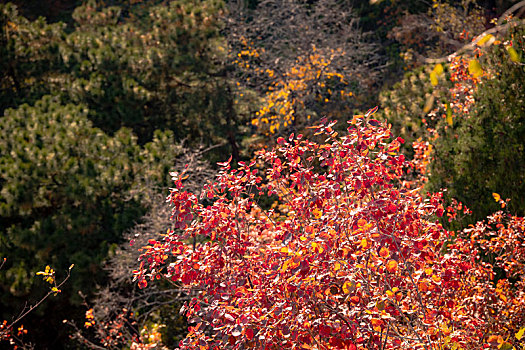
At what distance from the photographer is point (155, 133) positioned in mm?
8336

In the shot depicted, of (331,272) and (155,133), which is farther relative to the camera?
(155,133)

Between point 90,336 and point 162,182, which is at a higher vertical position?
point 162,182

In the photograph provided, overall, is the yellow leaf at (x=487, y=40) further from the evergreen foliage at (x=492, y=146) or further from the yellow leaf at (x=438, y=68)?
the evergreen foliage at (x=492, y=146)

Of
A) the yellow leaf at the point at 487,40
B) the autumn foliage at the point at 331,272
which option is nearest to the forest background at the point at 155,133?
the yellow leaf at the point at 487,40

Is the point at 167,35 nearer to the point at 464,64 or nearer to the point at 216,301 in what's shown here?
the point at 464,64

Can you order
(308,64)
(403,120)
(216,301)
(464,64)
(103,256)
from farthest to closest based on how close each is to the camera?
(308,64) < (403,120) < (103,256) < (464,64) < (216,301)

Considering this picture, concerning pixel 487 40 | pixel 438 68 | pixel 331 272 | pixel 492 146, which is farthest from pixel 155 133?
pixel 487 40

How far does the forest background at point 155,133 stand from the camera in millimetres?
5000

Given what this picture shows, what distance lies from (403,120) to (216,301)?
5573mm

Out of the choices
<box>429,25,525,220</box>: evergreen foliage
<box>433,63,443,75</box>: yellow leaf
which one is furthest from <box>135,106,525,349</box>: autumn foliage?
Result: <box>429,25,525,220</box>: evergreen foliage

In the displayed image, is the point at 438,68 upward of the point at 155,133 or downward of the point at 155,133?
upward

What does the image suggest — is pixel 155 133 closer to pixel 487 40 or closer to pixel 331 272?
pixel 331 272

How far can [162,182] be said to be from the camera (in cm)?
725

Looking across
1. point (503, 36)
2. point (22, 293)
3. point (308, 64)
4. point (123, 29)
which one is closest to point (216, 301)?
point (503, 36)
